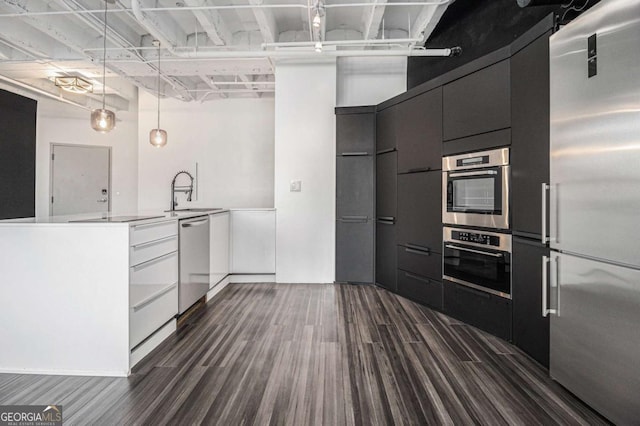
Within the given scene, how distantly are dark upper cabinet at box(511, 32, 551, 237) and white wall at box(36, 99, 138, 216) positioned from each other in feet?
21.4

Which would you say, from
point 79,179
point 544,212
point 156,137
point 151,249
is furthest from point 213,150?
point 544,212

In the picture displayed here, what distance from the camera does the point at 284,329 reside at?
110 inches

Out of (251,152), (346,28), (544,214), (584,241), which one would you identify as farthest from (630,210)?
(251,152)

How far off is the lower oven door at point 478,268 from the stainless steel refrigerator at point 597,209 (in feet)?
1.91

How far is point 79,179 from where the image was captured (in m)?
6.79

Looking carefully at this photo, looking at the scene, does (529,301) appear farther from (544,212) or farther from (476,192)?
(476,192)

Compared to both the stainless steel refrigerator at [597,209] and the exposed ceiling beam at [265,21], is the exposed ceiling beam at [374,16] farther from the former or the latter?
the stainless steel refrigerator at [597,209]

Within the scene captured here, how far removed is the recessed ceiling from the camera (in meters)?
3.54

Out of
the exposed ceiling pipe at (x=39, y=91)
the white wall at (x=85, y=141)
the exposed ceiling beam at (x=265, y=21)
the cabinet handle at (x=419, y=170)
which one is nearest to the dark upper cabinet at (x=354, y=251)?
the cabinet handle at (x=419, y=170)

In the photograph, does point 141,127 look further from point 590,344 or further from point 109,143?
point 590,344

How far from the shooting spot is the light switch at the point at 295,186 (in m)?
4.46

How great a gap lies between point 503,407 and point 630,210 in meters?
1.11

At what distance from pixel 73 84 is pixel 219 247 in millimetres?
4071

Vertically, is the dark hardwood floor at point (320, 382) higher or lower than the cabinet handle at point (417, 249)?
lower
